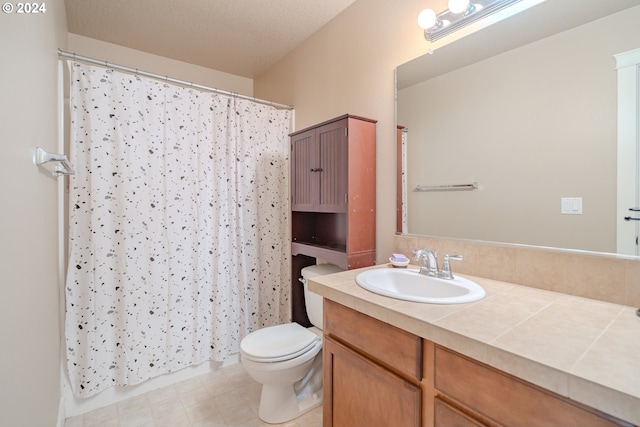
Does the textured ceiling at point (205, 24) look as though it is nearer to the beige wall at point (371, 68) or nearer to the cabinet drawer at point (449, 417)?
the beige wall at point (371, 68)

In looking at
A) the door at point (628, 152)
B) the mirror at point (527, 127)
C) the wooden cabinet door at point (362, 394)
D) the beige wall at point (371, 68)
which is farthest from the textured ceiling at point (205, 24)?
the wooden cabinet door at point (362, 394)

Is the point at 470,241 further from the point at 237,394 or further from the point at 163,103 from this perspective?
the point at 163,103

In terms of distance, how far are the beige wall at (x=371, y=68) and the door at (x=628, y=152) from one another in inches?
31.5

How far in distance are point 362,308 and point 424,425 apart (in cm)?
37

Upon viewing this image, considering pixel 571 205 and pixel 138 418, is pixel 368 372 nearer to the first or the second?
pixel 571 205

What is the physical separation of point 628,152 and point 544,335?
2.20 feet

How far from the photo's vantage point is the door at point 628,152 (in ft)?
2.89

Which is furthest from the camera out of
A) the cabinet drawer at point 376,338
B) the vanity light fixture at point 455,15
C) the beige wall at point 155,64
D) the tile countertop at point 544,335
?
the beige wall at point 155,64

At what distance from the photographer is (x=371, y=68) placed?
1.72m

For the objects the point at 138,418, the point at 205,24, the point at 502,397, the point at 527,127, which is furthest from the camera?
the point at 205,24

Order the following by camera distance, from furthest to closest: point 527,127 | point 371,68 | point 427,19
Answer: point 371,68 → point 427,19 → point 527,127

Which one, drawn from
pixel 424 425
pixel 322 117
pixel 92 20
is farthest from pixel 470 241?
pixel 92 20

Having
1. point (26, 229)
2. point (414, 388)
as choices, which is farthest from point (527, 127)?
point (26, 229)

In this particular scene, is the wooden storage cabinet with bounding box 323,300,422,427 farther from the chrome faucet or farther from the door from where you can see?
the door
